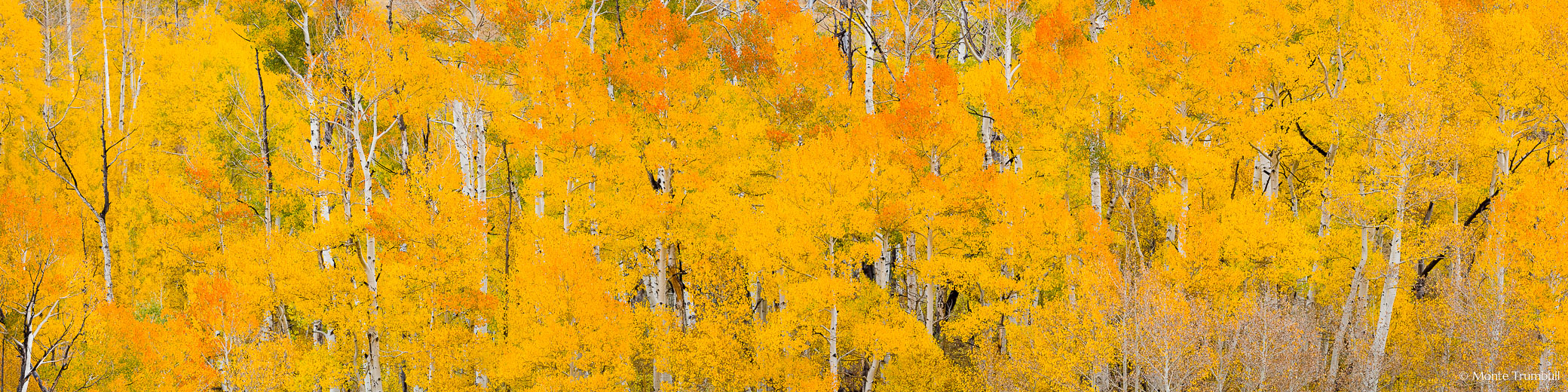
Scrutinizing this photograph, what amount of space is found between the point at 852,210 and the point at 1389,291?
9.99 m

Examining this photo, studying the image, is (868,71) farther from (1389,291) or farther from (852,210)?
(1389,291)

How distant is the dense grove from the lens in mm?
15922

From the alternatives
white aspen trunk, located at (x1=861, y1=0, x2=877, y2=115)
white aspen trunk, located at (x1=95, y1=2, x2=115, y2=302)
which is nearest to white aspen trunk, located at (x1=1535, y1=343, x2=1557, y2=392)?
white aspen trunk, located at (x1=861, y1=0, x2=877, y2=115)

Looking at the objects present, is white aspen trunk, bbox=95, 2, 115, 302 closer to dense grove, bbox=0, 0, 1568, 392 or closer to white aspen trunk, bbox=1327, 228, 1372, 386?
dense grove, bbox=0, 0, 1568, 392

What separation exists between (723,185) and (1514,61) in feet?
48.7

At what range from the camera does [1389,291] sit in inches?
627

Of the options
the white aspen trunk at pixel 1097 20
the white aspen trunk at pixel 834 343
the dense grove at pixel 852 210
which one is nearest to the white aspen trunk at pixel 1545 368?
the dense grove at pixel 852 210

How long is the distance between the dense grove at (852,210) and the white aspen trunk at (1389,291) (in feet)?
0.18

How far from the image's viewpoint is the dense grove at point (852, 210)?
1592cm

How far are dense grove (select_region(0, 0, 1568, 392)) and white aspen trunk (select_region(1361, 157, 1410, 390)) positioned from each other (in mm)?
54

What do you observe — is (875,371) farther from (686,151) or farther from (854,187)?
(686,151)

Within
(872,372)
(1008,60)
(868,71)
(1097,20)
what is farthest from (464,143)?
(1097,20)

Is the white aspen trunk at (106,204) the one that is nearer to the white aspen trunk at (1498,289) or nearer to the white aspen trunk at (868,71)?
the white aspen trunk at (868,71)

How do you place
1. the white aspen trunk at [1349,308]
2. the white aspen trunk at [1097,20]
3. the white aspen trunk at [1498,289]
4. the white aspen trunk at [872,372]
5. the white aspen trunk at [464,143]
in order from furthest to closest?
the white aspen trunk at [1097,20] → the white aspen trunk at [464,143] → the white aspen trunk at [872,372] → the white aspen trunk at [1349,308] → the white aspen trunk at [1498,289]
